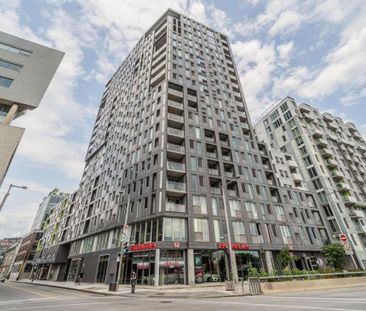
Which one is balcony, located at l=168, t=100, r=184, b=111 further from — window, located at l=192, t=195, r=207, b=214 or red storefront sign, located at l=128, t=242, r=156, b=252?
red storefront sign, located at l=128, t=242, r=156, b=252

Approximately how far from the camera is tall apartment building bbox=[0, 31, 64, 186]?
21.5 metres

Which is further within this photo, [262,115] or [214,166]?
[262,115]

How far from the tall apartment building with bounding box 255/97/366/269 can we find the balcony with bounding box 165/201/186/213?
32370mm

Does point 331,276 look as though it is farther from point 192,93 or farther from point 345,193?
point 192,93

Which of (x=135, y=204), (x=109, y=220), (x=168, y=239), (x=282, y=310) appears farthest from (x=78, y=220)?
(x=282, y=310)

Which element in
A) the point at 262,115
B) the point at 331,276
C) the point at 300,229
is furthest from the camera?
the point at 262,115

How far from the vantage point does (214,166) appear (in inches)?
1480

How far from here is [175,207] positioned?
96.2 feet

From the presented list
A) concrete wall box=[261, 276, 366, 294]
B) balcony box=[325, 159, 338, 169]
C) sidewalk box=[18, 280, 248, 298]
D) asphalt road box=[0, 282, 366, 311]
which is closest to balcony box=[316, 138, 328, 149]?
balcony box=[325, 159, 338, 169]

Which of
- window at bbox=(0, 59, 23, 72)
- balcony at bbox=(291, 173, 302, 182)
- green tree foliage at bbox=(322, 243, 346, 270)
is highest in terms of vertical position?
window at bbox=(0, 59, 23, 72)

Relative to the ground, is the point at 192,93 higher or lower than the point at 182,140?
higher

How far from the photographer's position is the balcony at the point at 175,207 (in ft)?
94.5

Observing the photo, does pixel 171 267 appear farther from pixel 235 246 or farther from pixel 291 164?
pixel 291 164

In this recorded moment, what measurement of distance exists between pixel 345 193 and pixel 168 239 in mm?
45591
